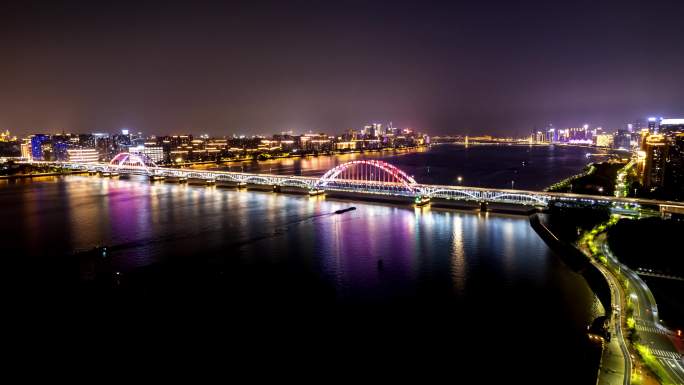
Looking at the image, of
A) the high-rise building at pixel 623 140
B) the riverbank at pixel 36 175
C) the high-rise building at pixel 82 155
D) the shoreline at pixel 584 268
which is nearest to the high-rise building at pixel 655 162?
the shoreline at pixel 584 268

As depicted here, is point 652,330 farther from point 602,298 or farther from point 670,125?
point 670,125

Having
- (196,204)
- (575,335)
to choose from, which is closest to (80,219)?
(196,204)

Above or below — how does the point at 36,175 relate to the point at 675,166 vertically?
below

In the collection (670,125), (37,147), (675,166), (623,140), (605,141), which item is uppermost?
(670,125)

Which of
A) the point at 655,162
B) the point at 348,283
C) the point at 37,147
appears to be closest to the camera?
the point at 348,283

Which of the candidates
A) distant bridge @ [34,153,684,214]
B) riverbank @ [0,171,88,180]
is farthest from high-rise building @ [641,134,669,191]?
riverbank @ [0,171,88,180]

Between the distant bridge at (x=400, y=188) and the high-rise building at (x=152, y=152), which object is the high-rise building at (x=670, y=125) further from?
the high-rise building at (x=152, y=152)

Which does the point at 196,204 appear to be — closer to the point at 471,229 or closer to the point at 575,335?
the point at 471,229

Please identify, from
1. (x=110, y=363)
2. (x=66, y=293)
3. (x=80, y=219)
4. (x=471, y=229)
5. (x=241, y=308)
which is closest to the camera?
(x=110, y=363)

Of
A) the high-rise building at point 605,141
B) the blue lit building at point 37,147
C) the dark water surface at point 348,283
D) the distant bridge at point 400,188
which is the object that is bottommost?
the dark water surface at point 348,283

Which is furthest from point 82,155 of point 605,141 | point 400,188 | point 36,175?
point 605,141

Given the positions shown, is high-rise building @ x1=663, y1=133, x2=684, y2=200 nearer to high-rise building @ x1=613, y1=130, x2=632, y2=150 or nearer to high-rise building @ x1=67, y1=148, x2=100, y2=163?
high-rise building @ x1=67, y1=148, x2=100, y2=163
